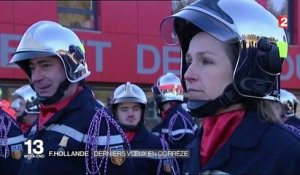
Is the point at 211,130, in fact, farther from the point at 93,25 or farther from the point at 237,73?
the point at 93,25

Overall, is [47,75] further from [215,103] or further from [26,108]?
[26,108]

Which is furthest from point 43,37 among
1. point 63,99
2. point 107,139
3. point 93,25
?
point 93,25

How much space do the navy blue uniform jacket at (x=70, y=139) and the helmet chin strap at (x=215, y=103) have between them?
4.79ft

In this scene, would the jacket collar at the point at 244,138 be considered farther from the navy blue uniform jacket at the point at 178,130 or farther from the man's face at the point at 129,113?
the navy blue uniform jacket at the point at 178,130

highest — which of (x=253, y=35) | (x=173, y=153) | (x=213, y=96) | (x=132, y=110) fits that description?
(x=253, y=35)

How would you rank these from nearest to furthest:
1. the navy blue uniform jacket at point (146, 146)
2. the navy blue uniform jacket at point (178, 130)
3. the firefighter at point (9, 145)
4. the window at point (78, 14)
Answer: the firefighter at point (9, 145) < the navy blue uniform jacket at point (146, 146) < the navy blue uniform jacket at point (178, 130) < the window at point (78, 14)

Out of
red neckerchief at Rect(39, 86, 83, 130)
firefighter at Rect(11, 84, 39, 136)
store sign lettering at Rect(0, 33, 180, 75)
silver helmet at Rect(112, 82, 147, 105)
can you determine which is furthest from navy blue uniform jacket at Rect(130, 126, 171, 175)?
store sign lettering at Rect(0, 33, 180, 75)

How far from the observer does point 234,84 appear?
2295mm

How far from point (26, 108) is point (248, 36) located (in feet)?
19.7

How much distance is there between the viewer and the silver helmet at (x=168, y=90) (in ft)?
24.8

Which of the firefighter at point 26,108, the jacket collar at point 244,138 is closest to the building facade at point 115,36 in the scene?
the firefighter at point 26,108

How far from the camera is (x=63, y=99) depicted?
3914 mm

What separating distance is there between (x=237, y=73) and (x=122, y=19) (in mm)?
10607

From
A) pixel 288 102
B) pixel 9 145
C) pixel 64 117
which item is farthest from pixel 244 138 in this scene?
pixel 288 102
